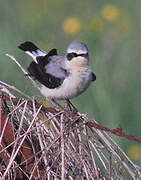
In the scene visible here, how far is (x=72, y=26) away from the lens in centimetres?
593

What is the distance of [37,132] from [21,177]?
193 millimetres

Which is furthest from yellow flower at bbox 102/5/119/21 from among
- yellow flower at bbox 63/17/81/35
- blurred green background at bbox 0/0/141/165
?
yellow flower at bbox 63/17/81/35

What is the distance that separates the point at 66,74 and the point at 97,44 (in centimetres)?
178

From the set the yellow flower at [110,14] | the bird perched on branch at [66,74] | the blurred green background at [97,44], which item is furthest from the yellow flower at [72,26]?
the bird perched on branch at [66,74]

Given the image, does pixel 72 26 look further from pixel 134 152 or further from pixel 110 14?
pixel 134 152

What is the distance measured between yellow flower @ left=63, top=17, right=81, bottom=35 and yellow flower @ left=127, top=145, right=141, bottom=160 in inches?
68.6

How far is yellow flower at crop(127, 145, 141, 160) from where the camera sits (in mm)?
4457

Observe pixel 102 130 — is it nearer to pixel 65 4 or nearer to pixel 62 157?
pixel 62 157

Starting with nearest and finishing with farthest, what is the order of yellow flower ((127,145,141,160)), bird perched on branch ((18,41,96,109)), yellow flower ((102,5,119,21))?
1. bird perched on branch ((18,41,96,109))
2. yellow flower ((127,145,141,160))
3. yellow flower ((102,5,119,21))

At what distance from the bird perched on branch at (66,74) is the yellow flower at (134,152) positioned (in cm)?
124

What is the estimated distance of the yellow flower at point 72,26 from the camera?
5.92 metres

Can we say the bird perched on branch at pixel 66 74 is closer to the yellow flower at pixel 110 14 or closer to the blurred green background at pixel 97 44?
the blurred green background at pixel 97 44

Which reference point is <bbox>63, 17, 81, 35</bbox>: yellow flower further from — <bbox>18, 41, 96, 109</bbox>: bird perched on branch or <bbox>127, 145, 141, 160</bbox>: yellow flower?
<bbox>18, 41, 96, 109</bbox>: bird perched on branch

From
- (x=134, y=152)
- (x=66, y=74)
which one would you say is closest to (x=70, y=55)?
(x=66, y=74)
